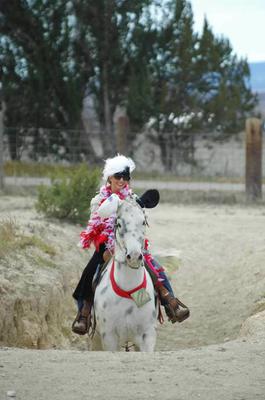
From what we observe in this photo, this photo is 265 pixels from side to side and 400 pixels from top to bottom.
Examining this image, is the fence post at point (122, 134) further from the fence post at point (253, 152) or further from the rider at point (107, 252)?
the rider at point (107, 252)

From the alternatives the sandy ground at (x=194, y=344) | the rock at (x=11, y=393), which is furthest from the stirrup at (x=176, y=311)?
the rock at (x=11, y=393)

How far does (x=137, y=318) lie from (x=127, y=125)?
14251 mm

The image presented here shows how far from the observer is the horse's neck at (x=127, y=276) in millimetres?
7805

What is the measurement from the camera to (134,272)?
25.6ft

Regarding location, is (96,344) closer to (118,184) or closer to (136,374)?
(118,184)

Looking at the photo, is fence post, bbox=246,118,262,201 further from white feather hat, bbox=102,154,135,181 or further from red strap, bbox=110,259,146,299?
red strap, bbox=110,259,146,299

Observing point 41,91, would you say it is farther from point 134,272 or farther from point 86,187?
point 134,272

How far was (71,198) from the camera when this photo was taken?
49.1ft

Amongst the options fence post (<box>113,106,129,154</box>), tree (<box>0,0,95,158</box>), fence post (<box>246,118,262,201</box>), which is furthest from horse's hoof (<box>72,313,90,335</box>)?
tree (<box>0,0,95,158</box>)

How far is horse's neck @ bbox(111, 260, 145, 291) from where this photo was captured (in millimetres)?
7805

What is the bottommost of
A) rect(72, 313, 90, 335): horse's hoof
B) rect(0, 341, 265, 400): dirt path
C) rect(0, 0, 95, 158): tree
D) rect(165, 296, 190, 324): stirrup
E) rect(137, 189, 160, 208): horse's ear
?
rect(72, 313, 90, 335): horse's hoof

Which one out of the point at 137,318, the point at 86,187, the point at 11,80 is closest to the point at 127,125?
the point at 11,80

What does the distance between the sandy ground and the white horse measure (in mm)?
531

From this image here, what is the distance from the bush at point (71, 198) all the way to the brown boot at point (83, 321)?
20.5 feet
